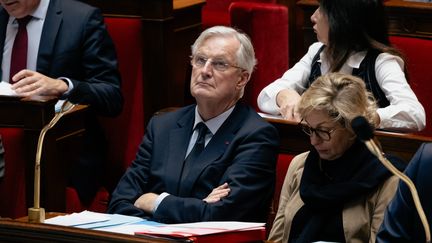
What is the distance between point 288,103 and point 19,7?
925 millimetres

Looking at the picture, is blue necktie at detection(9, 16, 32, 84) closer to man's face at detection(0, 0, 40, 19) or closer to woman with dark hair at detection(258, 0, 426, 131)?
man's face at detection(0, 0, 40, 19)

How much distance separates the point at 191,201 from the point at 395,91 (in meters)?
0.57

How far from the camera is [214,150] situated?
7.82 ft

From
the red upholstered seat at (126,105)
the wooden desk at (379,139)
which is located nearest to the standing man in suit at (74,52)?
the red upholstered seat at (126,105)

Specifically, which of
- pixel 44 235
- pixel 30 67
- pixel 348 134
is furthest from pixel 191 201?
pixel 30 67

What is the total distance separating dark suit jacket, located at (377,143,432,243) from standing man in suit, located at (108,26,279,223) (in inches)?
21.7

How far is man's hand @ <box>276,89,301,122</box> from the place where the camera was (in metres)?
2.50

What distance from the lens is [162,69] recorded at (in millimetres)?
3174

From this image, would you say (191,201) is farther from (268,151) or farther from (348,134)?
(348,134)

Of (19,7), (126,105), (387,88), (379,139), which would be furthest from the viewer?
(126,105)

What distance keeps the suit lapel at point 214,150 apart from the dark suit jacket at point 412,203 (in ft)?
2.11

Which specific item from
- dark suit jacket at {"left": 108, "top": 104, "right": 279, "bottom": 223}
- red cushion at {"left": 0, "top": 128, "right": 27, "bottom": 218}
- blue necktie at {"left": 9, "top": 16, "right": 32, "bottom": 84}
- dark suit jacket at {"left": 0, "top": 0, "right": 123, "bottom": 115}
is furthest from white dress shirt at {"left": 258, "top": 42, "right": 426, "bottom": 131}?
blue necktie at {"left": 9, "top": 16, "right": 32, "bottom": 84}

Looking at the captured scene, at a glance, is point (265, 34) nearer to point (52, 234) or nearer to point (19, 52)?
point (19, 52)

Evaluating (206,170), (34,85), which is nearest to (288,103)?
(206,170)
